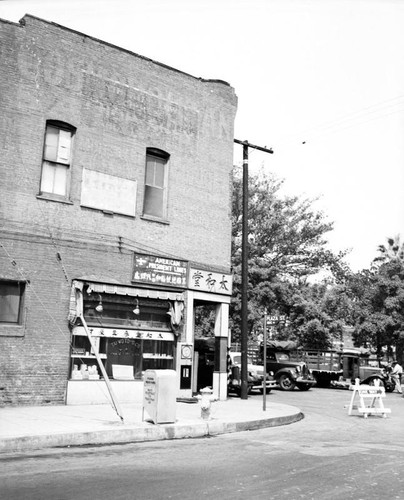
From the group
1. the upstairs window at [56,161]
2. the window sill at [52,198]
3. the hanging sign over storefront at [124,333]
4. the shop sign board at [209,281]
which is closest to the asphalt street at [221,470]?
the hanging sign over storefront at [124,333]

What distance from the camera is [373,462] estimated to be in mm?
8664

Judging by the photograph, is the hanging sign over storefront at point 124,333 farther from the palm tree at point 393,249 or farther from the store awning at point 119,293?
the palm tree at point 393,249

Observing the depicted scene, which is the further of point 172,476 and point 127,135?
point 127,135

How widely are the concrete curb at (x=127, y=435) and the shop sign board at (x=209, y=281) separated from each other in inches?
231

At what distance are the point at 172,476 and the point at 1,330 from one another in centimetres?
814

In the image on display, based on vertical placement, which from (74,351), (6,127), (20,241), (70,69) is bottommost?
(74,351)

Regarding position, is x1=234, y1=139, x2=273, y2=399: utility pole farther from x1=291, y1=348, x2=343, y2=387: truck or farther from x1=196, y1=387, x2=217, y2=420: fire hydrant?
x1=291, y1=348, x2=343, y2=387: truck

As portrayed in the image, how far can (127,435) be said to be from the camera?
1055 centimetres

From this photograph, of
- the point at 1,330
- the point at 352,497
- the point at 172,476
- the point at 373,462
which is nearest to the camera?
the point at 352,497

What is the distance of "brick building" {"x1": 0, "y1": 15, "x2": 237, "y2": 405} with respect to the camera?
14.7 m

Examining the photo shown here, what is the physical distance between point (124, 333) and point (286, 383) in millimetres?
14407

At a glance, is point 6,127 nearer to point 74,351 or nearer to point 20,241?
point 20,241

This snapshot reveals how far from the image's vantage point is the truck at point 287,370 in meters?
28.5

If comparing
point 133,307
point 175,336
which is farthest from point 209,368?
point 133,307
